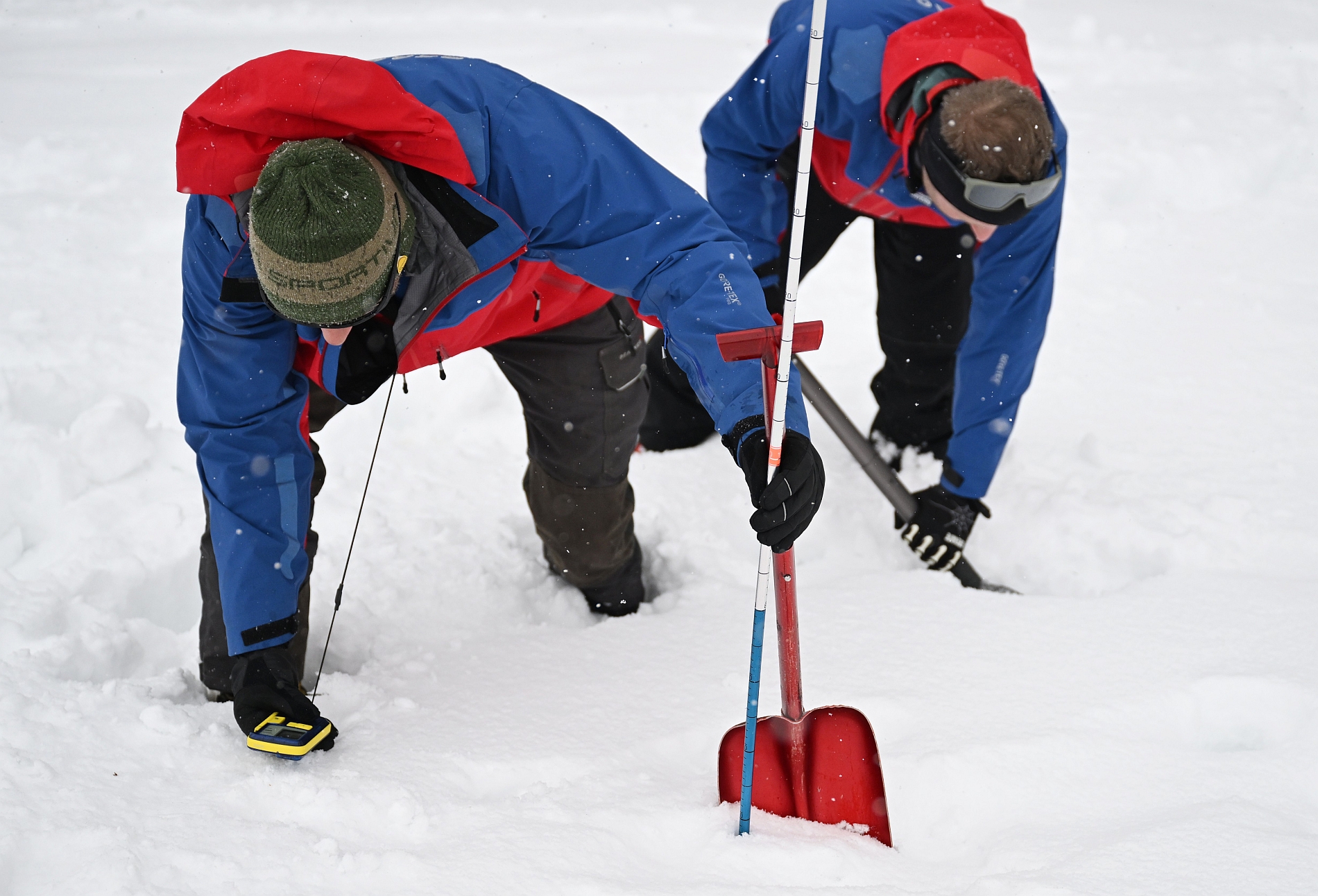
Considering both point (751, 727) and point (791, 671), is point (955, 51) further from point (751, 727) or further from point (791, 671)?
point (751, 727)

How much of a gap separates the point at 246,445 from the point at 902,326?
194 centimetres

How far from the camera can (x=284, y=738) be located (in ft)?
5.40

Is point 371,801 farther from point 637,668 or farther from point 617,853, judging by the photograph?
point 637,668

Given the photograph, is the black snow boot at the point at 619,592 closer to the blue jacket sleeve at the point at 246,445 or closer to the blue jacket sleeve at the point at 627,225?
the blue jacket sleeve at the point at 246,445

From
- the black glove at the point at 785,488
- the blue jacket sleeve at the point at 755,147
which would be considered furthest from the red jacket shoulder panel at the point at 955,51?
the black glove at the point at 785,488

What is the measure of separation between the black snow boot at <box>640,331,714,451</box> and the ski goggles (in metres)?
1.24

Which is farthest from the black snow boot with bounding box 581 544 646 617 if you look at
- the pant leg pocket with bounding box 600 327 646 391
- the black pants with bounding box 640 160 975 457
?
the black pants with bounding box 640 160 975 457

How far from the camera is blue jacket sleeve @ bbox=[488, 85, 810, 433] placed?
1.56 meters

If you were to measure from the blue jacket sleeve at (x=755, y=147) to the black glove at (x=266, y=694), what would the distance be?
1.56 metres

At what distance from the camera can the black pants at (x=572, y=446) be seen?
2.14m

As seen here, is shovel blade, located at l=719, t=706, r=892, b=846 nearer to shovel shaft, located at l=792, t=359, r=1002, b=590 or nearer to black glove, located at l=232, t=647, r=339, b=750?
black glove, located at l=232, t=647, r=339, b=750

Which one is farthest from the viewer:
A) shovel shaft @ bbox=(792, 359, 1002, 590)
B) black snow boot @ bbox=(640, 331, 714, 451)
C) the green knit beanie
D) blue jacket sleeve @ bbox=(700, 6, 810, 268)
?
black snow boot @ bbox=(640, 331, 714, 451)

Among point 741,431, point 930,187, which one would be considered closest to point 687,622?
point 741,431

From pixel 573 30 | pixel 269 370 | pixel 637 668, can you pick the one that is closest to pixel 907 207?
pixel 637 668
